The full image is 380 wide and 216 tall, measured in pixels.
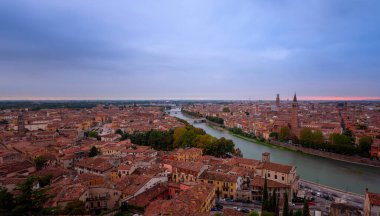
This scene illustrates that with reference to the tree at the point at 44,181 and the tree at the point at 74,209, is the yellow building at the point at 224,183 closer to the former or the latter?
the tree at the point at 74,209

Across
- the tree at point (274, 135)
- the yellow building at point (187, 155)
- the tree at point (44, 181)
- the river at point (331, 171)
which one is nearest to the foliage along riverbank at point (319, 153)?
the river at point (331, 171)

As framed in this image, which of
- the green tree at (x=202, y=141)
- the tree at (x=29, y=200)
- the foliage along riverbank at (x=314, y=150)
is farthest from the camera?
the green tree at (x=202, y=141)

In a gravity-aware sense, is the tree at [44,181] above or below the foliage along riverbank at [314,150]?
above

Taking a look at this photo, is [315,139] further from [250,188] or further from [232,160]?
[250,188]

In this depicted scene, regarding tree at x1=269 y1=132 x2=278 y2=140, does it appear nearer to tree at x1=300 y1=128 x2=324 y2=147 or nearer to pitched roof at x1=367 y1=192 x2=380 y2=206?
tree at x1=300 y1=128 x2=324 y2=147

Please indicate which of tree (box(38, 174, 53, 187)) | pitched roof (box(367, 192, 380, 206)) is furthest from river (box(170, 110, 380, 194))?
tree (box(38, 174, 53, 187))

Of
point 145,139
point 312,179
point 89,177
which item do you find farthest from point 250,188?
point 145,139
